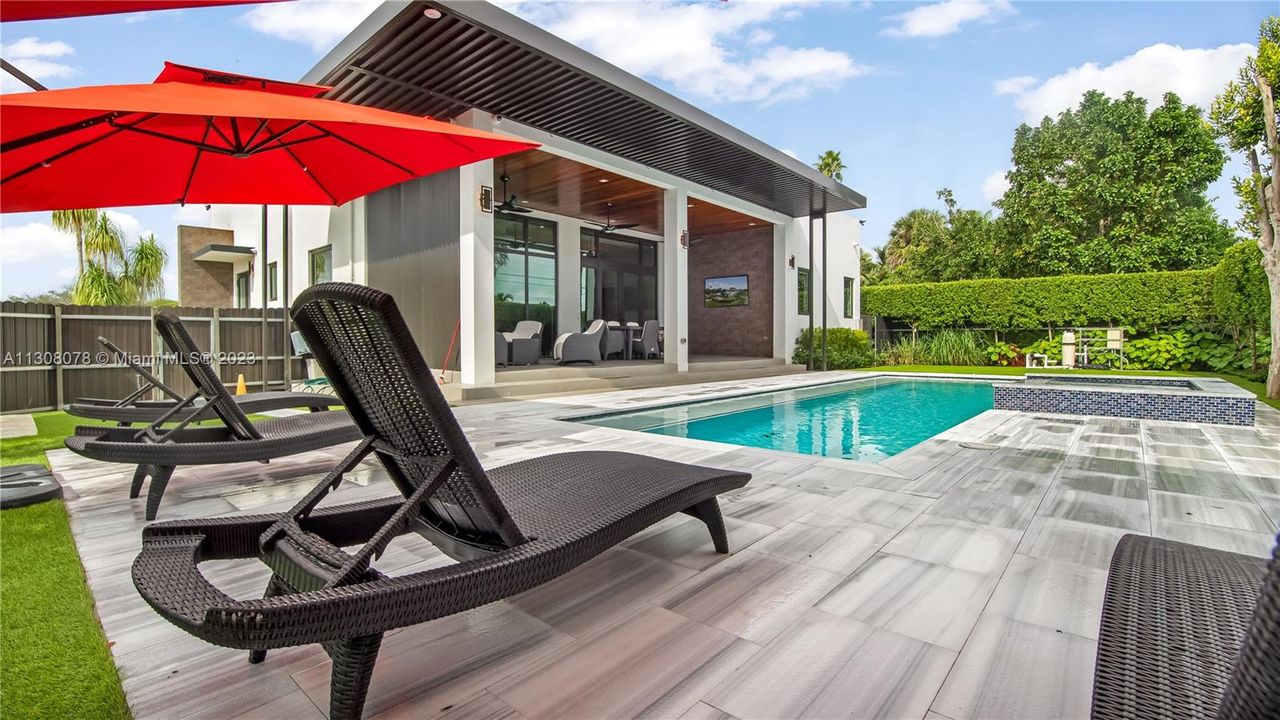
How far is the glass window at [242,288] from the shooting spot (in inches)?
621

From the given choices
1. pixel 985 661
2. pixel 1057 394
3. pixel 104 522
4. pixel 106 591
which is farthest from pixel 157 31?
pixel 1057 394

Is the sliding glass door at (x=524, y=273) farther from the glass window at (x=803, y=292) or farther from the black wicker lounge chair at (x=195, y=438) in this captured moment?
the black wicker lounge chair at (x=195, y=438)

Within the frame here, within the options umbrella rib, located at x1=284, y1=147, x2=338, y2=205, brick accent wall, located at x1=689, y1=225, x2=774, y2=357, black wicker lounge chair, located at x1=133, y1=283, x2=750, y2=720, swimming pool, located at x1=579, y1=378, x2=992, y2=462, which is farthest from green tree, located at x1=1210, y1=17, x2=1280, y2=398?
umbrella rib, located at x1=284, y1=147, x2=338, y2=205

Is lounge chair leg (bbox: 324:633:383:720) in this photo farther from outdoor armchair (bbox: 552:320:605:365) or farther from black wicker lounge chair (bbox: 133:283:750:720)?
outdoor armchair (bbox: 552:320:605:365)

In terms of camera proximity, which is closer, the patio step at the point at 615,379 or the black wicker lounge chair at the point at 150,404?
the black wicker lounge chair at the point at 150,404

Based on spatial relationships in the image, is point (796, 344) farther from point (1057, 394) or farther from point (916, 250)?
point (916, 250)

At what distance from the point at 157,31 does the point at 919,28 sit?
40.0 feet

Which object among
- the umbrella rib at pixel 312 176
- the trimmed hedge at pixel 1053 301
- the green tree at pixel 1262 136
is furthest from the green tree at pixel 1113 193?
the umbrella rib at pixel 312 176

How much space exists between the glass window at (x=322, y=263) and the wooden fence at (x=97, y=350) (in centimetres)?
130

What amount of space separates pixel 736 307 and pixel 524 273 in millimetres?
6127

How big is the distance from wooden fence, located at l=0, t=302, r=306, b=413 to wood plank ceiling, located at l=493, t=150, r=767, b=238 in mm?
4359

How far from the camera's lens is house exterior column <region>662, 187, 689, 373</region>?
11.1 metres

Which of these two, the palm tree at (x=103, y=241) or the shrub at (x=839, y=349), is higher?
the palm tree at (x=103, y=241)

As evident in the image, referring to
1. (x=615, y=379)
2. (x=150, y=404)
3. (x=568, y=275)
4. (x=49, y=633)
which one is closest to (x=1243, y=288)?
(x=615, y=379)
